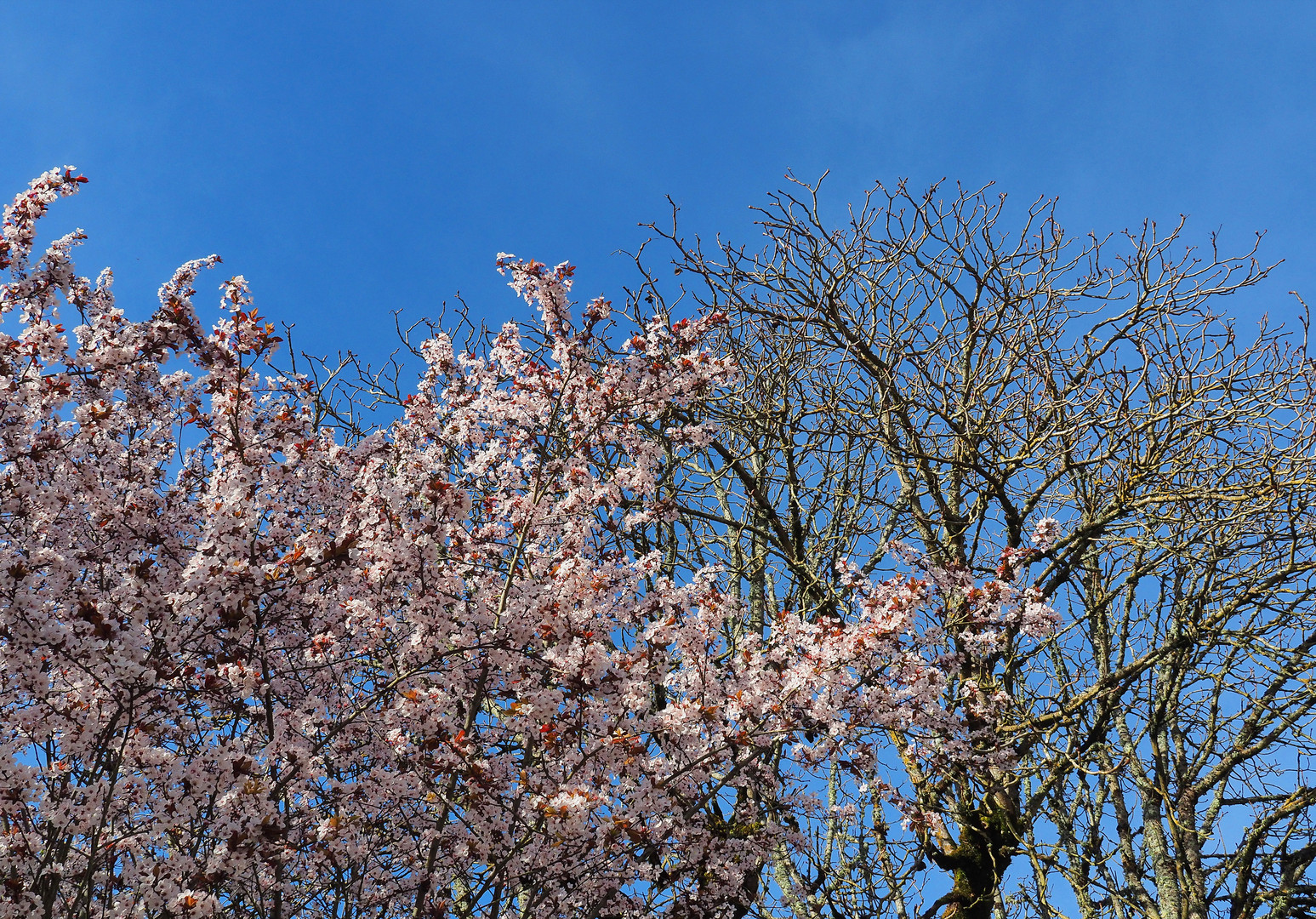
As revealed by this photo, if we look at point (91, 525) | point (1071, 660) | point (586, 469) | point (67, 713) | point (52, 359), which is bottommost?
point (67, 713)

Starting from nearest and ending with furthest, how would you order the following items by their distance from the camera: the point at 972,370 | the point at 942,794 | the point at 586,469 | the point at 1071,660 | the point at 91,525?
the point at 91,525 → the point at 586,469 → the point at 942,794 → the point at 972,370 → the point at 1071,660

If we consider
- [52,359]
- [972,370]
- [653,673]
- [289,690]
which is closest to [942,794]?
[653,673]

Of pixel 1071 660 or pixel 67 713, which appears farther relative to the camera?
pixel 1071 660

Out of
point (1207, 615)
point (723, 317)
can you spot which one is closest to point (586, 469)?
point (723, 317)

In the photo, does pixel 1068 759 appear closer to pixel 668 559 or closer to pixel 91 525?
pixel 668 559

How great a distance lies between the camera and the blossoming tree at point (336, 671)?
4816mm

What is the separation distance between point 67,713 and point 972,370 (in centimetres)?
766

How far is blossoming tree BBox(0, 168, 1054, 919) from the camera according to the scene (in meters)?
4.82

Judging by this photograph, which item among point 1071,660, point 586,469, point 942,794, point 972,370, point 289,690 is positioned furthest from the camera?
point 1071,660

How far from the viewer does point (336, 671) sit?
6.29m

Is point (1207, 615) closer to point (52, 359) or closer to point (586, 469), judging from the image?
point (586, 469)

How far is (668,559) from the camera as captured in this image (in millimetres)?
9305

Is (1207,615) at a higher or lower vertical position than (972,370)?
lower

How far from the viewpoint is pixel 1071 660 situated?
9766 millimetres
